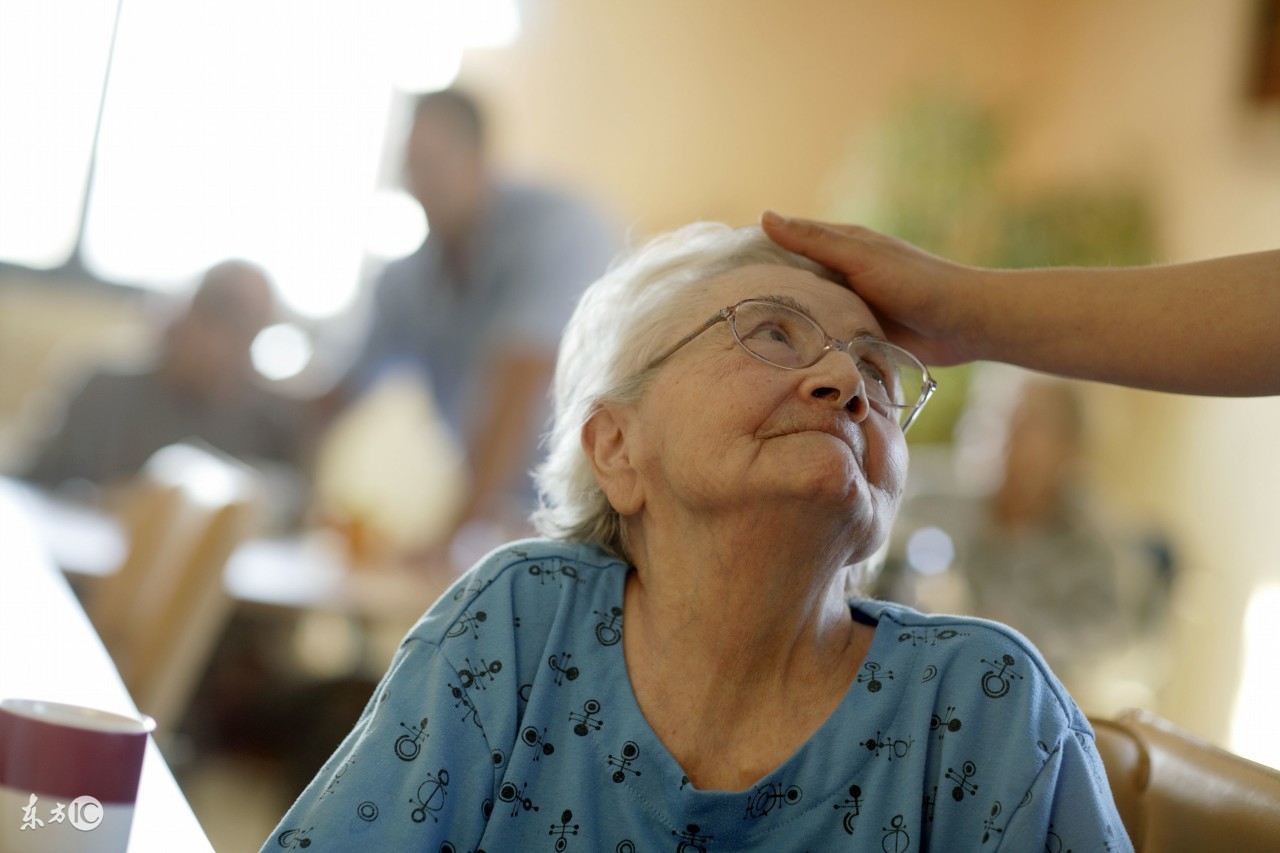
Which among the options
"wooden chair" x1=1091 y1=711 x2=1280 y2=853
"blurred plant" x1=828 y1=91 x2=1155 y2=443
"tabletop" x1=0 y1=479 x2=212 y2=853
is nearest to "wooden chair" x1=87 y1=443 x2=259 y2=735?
"tabletop" x1=0 y1=479 x2=212 y2=853

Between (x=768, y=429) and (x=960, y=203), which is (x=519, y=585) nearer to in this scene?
(x=768, y=429)

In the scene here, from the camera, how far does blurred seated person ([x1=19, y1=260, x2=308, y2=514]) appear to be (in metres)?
3.85

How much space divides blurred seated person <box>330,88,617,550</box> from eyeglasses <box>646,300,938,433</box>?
196cm

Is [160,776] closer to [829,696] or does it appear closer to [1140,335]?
[829,696]

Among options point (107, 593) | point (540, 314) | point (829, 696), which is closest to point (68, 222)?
point (540, 314)

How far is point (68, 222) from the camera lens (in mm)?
6312

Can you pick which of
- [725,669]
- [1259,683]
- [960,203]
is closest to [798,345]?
[725,669]

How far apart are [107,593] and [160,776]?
1703 mm

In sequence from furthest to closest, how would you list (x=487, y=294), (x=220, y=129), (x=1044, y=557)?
(x=220, y=129), (x=1044, y=557), (x=487, y=294)

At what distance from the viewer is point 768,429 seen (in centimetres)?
119

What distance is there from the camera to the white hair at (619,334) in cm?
135

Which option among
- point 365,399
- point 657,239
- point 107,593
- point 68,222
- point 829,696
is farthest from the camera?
point 68,222

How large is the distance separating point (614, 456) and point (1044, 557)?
9.16ft

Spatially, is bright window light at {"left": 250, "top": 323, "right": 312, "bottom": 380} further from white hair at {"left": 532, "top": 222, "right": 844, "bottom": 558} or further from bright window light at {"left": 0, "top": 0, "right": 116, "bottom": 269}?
white hair at {"left": 532, "top": 222, "right": 844, "bottom": 558}
